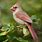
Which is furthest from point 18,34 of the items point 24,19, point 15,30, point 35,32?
point 24,19

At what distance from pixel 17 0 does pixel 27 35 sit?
3.44ft

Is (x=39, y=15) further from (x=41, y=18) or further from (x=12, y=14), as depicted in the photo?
(x=12, y=14)

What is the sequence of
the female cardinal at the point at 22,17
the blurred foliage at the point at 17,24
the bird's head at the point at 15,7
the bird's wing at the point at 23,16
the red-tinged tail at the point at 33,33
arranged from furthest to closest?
the bird's head at the point at 15,7 → the bird's wing at the point at 23,16 → the female cardinal at the point at 22,17 → the red-tinged tail at the point at 33,33 → the blurred foliage at the point at 17,24

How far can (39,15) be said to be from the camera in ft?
12.9

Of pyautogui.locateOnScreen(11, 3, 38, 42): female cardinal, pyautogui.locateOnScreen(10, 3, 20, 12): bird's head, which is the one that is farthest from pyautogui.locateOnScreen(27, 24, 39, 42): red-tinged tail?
pyautogui.locateOnScreen(10, 3, 20, 12): bird's head

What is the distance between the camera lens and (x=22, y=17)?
407 centimetres

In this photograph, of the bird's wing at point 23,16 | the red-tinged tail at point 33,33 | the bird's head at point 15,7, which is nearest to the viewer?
the red-tinged tail at point 33,33

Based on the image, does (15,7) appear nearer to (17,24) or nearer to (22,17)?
(22,17)

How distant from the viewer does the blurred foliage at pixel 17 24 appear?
3.44 meters

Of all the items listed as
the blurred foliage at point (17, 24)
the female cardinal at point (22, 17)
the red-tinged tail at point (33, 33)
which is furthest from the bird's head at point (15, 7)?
the red-tinged tail at point (33, 33)

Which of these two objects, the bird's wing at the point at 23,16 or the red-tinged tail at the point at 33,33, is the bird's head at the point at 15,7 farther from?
the red-tinged tail at the point at 33,33

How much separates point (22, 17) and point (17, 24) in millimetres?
257

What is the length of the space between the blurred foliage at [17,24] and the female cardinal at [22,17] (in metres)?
0.06

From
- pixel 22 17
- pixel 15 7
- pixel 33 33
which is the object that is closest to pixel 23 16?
pixel 22 17
